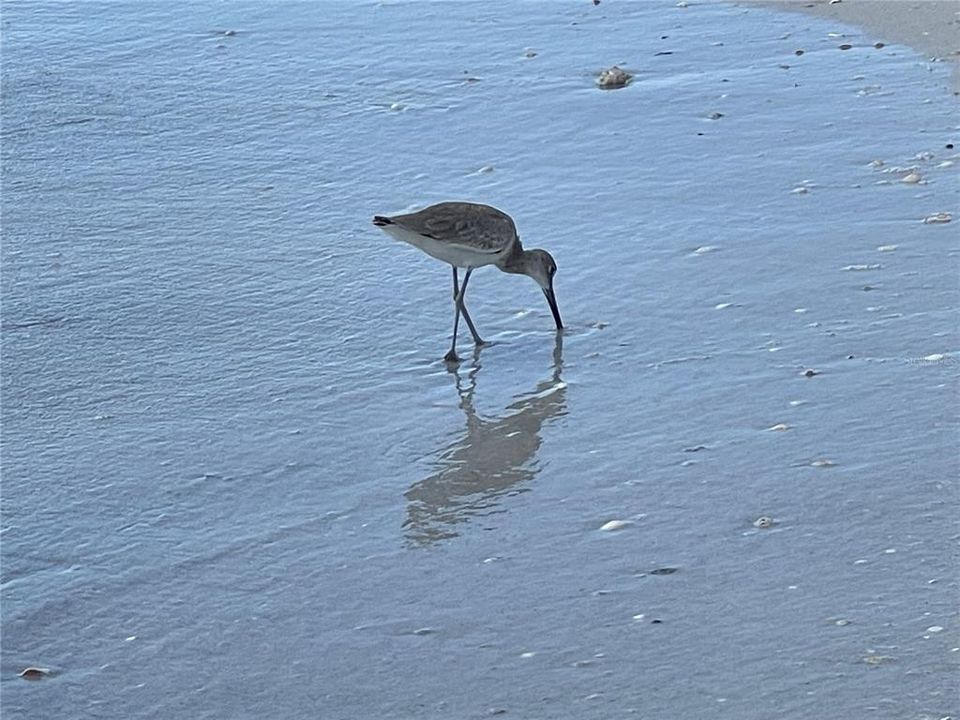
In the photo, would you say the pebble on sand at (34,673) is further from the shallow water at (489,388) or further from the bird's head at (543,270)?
the bird's head at (543,270)

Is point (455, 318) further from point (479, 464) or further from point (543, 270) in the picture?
point (479, 464)

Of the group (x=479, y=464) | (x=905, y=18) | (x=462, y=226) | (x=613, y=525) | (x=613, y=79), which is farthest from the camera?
(x=905, y=18)

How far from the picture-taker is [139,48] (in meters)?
9.33

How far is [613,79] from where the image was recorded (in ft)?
26.7

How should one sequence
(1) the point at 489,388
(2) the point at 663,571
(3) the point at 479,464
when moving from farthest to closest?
(1) the point at 489,388 → (3) the point at 479,464 → (2) the point at 663,571

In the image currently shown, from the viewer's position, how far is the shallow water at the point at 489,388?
150 inches

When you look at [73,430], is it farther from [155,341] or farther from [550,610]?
[550,610]

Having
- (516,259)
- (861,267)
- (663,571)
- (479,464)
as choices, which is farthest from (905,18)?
(663,571)

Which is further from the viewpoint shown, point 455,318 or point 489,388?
point 455,318

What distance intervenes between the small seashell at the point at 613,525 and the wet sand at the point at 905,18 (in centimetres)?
430

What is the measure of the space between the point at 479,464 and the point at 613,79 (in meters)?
3.71

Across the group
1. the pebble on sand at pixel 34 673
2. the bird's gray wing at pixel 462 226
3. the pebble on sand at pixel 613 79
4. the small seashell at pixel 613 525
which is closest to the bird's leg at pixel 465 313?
the bird's gray wing at pixel 462 226

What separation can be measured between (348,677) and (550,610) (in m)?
0.51

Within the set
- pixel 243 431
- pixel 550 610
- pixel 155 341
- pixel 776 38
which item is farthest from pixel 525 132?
pixel 550 610
